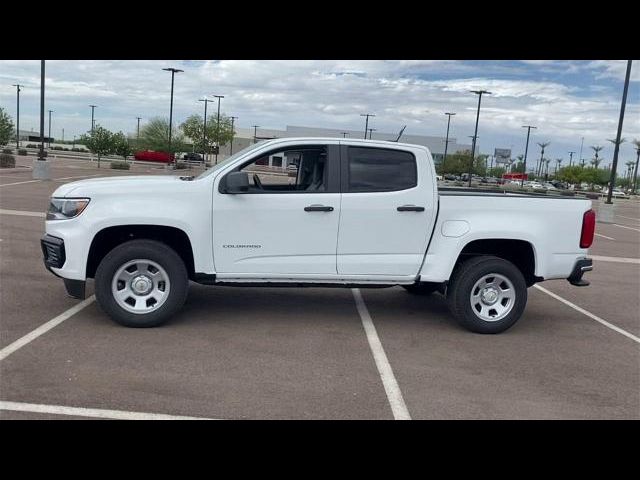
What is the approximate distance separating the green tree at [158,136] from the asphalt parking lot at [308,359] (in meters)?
69.0

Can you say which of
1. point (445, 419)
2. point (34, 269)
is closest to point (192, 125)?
point (34, 269)

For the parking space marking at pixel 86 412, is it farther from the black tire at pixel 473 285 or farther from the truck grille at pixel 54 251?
the black tire at pixel 473 285

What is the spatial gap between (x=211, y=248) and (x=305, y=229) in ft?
3.19

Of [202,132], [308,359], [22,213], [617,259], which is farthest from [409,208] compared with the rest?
[202,132]

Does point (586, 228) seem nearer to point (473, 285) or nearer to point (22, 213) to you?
point (473, 285)

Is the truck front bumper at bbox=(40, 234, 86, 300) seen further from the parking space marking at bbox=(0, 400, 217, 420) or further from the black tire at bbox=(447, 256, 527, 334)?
the black tire at bbox=(447, 256, 527, 334)

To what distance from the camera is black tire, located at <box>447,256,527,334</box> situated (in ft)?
21.0

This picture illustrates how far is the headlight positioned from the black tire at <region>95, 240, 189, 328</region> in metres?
0.52

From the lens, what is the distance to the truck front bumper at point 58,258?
19.2 feet

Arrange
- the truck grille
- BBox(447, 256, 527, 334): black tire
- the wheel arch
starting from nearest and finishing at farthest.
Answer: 1. the truck grille
2. the wheel arch
3. BBox(447, 256, 527, 334): black tire

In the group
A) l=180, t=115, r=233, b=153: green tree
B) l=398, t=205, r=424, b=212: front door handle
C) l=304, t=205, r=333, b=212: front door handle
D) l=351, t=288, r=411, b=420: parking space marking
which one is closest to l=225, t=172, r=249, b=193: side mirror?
l=304, t=205, r=333, b=212: front door handle

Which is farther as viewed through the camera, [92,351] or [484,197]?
[484,197]

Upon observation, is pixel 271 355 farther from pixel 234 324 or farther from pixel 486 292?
pixel 486 292

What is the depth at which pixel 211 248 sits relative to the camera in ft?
19.8
